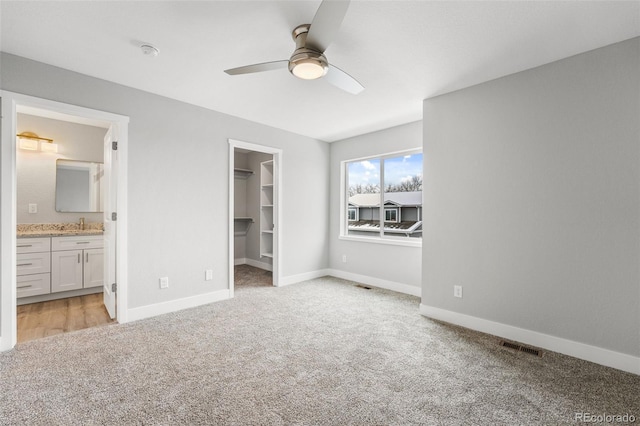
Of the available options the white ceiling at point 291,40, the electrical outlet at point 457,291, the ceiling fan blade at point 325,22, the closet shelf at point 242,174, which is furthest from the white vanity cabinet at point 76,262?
the electrical outlet at point 457,291

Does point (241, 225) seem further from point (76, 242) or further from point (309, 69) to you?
point (309, 69)

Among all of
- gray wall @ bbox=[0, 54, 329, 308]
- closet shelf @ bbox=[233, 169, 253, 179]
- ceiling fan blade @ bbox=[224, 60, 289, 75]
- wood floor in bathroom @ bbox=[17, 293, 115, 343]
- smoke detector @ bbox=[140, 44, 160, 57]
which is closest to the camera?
ceiling fan blade @ bbox=[224, 60, 289, 75]

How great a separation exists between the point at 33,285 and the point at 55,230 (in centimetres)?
78

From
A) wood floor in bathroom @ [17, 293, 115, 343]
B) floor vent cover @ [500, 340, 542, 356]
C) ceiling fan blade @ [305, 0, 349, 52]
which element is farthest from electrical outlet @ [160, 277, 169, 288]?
floor vent cover @ [500, 340, 542, 356]

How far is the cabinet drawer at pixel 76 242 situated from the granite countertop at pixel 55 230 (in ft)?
0.21

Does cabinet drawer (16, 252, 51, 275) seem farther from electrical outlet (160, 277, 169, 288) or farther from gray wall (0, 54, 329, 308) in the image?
electrical outlet (160, 277, 169, 288)

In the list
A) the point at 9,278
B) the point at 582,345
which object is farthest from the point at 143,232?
the point at 582,345

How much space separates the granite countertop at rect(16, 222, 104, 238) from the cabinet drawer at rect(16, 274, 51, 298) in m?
0.53

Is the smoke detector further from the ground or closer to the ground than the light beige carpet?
further from the ground

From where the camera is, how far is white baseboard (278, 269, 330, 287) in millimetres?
4584

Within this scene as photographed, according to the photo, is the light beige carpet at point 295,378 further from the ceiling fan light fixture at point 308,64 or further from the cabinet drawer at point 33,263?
the ceiling fan light fixture at point 308,64

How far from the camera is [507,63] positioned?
98.9 inches

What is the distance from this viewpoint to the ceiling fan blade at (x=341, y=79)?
83.1 inches

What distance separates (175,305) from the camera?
3393 mm
